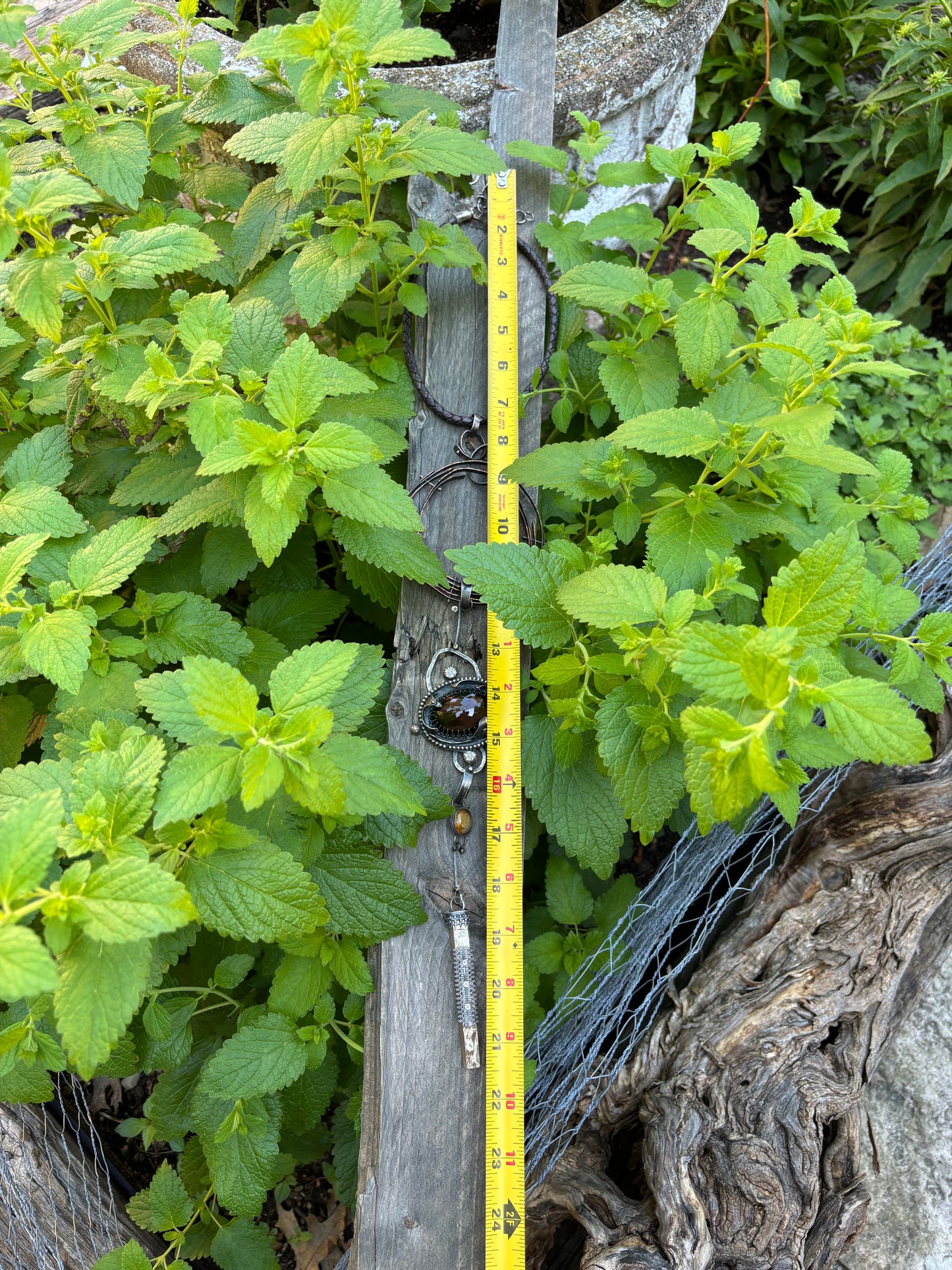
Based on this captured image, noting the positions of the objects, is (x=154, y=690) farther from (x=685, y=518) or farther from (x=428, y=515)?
(x=685, y=518)

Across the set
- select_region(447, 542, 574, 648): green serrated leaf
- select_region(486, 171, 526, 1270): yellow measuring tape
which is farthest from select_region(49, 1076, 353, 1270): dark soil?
select_region(447, 542, 574, 648): green serrated leaf

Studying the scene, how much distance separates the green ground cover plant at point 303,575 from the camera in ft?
4.90

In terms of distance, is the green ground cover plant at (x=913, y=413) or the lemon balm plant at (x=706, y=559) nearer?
the lemon balm plant at (x=706, y=559)

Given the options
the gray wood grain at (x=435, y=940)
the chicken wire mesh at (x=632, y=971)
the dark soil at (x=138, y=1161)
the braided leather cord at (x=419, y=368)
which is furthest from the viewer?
the dark soil at (x=138, y=1161)

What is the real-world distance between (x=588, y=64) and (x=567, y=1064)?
3041 mm

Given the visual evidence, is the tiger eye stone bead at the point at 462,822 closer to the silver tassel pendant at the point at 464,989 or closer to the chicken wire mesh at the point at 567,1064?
the silver tassel pendant at the point at 464,989

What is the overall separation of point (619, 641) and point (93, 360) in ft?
4.83

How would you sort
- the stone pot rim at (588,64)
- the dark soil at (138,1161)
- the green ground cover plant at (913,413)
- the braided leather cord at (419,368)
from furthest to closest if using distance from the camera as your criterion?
the green ground cover plant at (913,413) < the stone pot rim at (588,64) < the dark soil at (138,1161) < the braided leather cord at (419,368)

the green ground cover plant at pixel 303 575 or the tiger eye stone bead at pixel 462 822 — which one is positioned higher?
the green ground cover plant at pixel 303 575

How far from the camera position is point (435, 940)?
6.61ft

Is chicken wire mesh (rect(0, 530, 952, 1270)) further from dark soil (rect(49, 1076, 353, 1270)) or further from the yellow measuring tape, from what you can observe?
the yellow measuring tape

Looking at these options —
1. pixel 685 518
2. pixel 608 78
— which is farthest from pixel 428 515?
pixel 608 78

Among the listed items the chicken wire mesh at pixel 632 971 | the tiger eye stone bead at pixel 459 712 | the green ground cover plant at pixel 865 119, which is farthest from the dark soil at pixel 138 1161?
the green ground cover plant at pixel 865 119

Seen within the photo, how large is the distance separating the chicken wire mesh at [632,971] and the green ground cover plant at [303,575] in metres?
0.11
